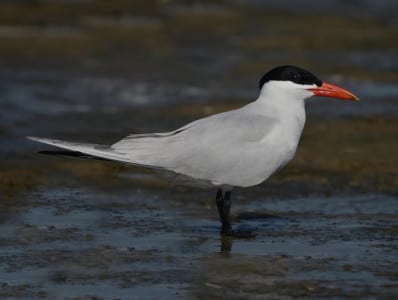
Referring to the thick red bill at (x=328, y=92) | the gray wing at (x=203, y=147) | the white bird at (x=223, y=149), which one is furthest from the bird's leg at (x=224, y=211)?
the thick red bill at (x=328, y=92)

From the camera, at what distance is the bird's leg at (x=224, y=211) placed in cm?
682

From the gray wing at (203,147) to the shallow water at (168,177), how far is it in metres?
0.41

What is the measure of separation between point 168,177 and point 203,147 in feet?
1.24

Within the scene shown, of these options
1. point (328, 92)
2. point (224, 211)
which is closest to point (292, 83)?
point (328, 92)

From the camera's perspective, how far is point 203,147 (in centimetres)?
672

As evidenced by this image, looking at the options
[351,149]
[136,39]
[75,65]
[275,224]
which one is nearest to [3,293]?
[275,224]

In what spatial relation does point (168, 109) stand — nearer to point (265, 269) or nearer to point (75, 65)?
point (75, 65)

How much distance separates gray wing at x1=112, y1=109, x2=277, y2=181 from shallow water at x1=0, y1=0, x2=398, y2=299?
0.41m

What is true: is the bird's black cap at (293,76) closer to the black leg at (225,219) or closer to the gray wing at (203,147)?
the gray wing at (203,147)

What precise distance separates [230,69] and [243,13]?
131 inches

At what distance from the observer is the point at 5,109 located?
10227 millimetres

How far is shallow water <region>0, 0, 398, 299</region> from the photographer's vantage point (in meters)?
5.95

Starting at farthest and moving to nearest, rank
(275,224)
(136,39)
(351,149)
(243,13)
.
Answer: (243,13)
(136,39)
(351,149)
(275,224)

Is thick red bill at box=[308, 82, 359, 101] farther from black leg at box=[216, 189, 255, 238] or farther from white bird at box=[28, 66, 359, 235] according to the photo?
black leg at box=[216, 189, 255, 238]
